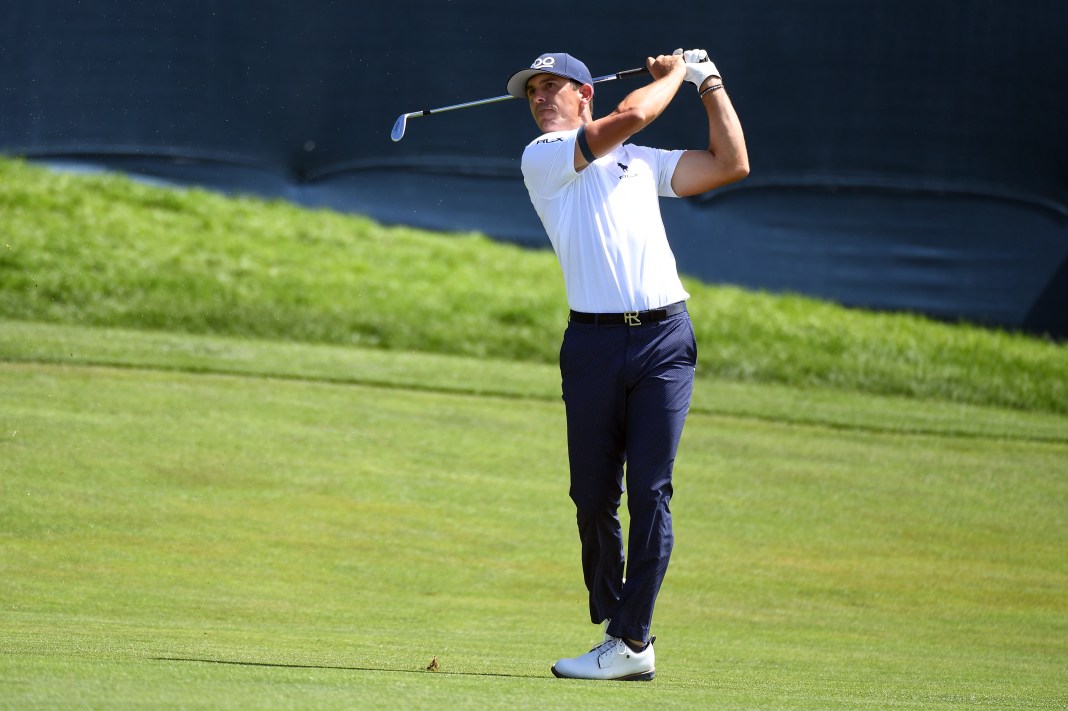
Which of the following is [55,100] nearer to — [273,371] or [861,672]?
[273,371]

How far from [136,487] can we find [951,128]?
7972mm

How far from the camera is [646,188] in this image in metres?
3.89

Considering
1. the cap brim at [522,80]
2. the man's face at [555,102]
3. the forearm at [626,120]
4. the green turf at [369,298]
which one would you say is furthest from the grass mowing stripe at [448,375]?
the forearm at [626,120]

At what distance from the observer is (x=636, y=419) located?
3.73m

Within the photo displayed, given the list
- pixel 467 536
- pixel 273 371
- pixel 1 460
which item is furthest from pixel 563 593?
pixel 273 371

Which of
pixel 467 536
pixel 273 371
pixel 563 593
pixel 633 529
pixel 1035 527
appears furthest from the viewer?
pixel 273 371

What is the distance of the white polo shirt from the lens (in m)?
3.73

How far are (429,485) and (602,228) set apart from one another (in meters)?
3.25

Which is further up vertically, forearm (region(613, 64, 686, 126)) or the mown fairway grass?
forearm (region(613, 64, 686, 126))

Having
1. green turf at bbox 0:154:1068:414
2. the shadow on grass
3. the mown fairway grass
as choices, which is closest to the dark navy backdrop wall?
green turf at bbox 0:154:1068:414

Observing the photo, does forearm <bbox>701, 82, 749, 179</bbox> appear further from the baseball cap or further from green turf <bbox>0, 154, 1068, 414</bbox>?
green turf <bbox>0, 154, 1068, 414</bbox>

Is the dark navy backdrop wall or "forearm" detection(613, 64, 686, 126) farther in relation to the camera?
the dark navy backdrop wall

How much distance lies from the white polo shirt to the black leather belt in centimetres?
1

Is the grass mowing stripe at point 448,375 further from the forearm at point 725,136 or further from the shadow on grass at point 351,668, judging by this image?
the shadow on grass at point 351,668
